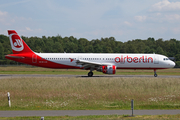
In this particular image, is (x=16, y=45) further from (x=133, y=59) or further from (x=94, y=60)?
(x=133, y=59)

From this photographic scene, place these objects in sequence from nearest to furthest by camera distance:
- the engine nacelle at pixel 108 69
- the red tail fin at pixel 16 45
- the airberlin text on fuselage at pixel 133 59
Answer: the engine nacelle at pixel 108 69
the airberlin text on fuselage at pixel 133 59
the red tail fin at pixel 16 45

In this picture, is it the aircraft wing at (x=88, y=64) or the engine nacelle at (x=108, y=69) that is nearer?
the engine nacelle at (x=108, y=69)

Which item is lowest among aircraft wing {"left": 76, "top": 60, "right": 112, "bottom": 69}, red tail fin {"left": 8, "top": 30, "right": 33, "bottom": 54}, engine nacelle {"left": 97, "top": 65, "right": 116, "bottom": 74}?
engine nacelle {"left": 97, "top": 65, "right": 116, "bottom": 74}

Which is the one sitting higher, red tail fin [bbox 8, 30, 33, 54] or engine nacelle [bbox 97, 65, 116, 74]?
red tail fin [bbox 8, 30, 33, 54]

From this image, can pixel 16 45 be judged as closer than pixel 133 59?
No

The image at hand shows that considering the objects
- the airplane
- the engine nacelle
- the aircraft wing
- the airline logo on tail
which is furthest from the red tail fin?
the engine nacelle

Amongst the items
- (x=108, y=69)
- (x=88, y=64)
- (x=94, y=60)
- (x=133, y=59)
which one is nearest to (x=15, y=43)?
(x=88, y=64)

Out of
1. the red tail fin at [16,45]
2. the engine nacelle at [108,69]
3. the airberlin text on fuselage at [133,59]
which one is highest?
the red tail fin at [16,45]

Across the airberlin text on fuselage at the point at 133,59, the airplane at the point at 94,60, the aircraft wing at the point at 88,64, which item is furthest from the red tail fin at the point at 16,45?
the airberlin text on fuselage at the point at 133,59

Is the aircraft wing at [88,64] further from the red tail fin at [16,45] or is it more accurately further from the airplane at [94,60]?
the red tail fin at [16,45]

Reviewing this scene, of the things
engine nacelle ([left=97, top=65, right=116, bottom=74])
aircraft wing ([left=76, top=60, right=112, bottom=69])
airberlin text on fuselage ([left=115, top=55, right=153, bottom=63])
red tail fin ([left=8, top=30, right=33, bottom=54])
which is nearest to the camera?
engine nacelle ([left=97, top=65, right=116, bottom=74])

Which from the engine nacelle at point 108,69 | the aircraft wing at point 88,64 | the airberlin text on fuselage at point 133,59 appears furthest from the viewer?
the airberlin text on fuselage at point 133,59

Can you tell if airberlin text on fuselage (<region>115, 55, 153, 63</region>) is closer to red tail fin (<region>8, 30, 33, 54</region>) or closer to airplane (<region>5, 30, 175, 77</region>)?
airplane (<region>5, 30, 175, 77</region>)

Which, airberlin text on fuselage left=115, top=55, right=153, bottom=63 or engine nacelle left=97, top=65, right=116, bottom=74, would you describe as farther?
airberlin text on fuselage left=115, top=55, right=153, bottom=63
